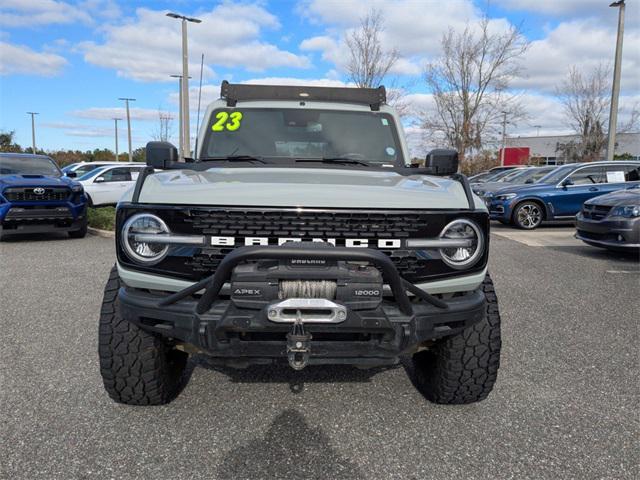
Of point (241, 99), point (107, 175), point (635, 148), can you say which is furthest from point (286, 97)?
point (635, 148)

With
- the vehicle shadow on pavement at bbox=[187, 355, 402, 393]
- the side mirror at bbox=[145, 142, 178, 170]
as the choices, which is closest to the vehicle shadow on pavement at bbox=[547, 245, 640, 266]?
the vehicle shadow on pavement at bbox=[187, 355, 402, 393]

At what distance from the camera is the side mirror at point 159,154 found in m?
3.40

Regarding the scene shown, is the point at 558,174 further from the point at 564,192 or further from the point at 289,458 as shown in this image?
the point at 289,458

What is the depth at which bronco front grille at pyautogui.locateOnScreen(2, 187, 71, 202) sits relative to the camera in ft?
30.3

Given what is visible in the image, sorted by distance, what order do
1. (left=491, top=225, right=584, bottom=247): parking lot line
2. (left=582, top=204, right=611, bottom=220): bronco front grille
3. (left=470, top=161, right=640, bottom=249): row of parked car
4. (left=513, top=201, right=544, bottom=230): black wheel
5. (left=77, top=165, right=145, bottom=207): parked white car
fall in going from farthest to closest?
(left=77, top=165, right=145, bottom=207): parked white car, (left=513, top=201, right=544, bottom=230): black wheel, (left=470, top=161, right=640, bottom=249): row of parked car, (left=491, top=225, right=584, bottom=247): parking lot line, (left=582, top=204, right=611, bottom=220): bronco front grille

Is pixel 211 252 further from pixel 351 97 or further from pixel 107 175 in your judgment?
pixel 107 175

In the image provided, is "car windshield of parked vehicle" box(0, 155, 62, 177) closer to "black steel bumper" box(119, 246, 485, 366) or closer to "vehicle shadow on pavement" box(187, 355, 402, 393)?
"vehicle shadow on pavement" box(187, 355, 402, 393)

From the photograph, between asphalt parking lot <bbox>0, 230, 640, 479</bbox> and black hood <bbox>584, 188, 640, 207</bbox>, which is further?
black hood <bbox>584, 188, 640, 207</bbox>

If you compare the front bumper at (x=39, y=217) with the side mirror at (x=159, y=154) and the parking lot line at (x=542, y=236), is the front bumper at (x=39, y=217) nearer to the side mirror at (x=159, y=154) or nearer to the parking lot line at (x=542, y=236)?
the side mirror at (x=159, y=154)

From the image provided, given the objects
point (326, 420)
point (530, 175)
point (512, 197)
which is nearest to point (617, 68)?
point (530, 175)

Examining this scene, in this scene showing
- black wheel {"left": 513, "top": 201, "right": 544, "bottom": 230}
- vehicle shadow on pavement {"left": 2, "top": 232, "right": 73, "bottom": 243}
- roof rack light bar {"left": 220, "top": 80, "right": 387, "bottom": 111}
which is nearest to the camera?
roof rack light bar {"left": 220, "top": 80, "right": 387, "bottom": 111}

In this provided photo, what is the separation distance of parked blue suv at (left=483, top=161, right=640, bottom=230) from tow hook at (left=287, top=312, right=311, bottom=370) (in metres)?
11.0

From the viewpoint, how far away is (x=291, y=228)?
238cm

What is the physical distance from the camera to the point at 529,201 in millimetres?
12188
